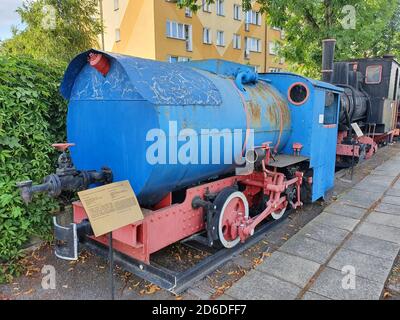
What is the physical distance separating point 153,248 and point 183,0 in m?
6.94

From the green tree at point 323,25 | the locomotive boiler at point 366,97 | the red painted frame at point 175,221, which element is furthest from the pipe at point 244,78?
the green tree at point 323,25

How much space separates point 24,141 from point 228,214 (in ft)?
8.54

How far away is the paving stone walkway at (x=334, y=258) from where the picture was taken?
3270 millimetres

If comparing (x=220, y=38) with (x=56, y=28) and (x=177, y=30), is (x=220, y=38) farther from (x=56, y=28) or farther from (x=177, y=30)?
(x=56, y=28)

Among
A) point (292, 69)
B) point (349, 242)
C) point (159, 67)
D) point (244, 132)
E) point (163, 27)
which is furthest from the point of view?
point (163, 27)

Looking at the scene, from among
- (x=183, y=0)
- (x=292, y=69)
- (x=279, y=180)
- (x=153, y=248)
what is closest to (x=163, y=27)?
(x=292, y=69)

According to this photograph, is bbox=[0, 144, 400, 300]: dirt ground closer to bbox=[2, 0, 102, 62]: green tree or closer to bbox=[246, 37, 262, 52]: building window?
bbox=[2, 0, 102, 62]: green tree

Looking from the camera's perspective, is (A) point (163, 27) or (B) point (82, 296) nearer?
(B) point (82, 296)

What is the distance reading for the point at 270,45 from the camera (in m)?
32.1

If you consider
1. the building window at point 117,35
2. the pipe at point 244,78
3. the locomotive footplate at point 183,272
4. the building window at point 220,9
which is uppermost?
the building window at point 220,9

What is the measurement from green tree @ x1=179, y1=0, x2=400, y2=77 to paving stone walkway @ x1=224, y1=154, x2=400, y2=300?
332 inches

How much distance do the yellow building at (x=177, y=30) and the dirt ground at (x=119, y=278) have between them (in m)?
14.7

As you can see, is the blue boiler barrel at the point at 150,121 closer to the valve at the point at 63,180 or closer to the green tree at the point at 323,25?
the valve at the point at 63,180
